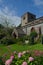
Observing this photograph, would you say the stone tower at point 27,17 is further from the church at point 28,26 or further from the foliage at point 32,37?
the foliage at point 32,37

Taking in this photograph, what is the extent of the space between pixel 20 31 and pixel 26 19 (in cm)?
1153

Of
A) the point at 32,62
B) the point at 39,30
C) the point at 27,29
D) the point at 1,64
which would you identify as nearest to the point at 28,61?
the point at 32,62

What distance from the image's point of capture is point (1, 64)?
7.89 meters

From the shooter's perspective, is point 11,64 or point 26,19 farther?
point 26,19

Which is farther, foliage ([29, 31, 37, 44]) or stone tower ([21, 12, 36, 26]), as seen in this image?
stone tower ([21, 12, 36, 26])

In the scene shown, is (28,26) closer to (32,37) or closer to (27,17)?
(27,17)

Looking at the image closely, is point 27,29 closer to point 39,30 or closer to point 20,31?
point 20,31

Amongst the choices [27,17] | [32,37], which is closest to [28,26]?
[27,17]

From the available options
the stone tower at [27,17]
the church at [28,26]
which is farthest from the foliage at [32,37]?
the stone tower at [27,17]

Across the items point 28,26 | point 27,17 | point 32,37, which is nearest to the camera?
point 32,37

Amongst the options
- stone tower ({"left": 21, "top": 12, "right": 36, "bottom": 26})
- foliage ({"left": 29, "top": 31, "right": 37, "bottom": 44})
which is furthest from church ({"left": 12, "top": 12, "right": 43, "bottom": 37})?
foliage ({"left": 29, "top": 31, "right": 37, "bottom": 44})

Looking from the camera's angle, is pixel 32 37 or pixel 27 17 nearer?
pixel 32 37

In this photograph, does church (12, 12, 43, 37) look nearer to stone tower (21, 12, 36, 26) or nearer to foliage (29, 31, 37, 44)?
stone tower (21, 12, 36, 26)

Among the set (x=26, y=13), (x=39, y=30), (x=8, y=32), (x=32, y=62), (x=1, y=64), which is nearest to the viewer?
(x=32, y=62)
